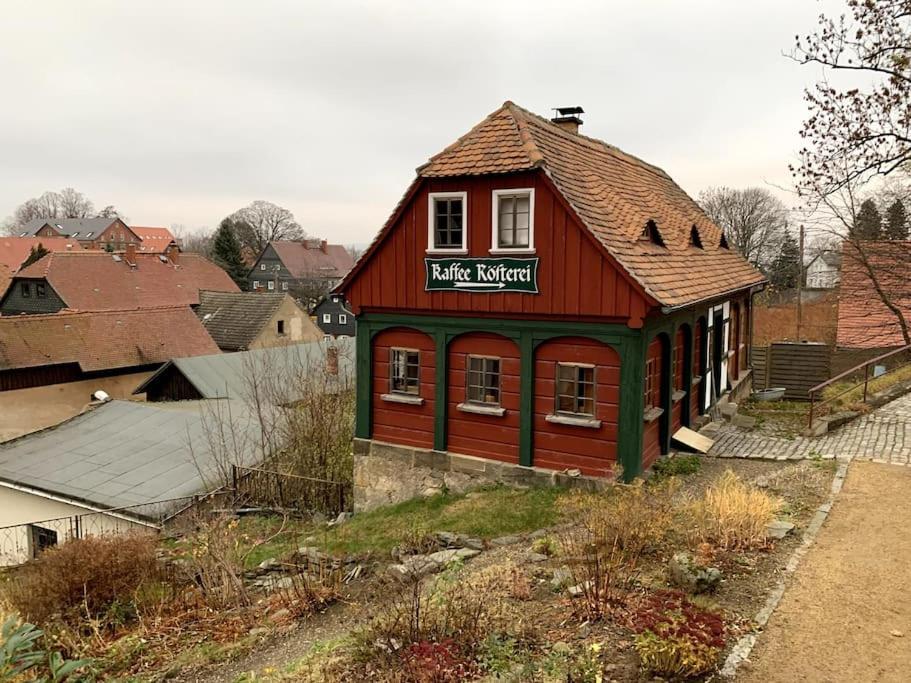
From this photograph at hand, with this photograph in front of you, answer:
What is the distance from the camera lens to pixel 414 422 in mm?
14336

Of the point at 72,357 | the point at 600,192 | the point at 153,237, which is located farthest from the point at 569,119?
the point at 153,237

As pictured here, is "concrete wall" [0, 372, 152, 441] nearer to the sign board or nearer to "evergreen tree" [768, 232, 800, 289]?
the sign board

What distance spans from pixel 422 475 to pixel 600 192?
715 centimetres

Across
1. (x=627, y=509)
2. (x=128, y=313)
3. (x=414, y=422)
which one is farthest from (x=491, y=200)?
(x=128, y=313)

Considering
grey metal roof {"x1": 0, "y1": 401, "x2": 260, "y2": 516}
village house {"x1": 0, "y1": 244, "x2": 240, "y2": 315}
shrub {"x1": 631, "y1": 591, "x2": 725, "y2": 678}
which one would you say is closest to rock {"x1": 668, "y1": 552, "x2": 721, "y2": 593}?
shrub {"x1": 631, "y1": 591, "x2": 725, "y2": 678}

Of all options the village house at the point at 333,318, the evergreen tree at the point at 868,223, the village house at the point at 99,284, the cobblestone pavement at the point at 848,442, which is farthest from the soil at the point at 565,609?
the village house at the point at 333,318

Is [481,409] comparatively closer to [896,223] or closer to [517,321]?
[517,321]

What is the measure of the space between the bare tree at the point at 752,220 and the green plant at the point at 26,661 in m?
66.8

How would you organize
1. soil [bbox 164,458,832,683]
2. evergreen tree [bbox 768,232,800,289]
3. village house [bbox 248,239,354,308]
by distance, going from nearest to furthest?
1. soil [bbox 164,458,832,683]
2. evergreen tree [bbox 768,232,800,289]
3. village house [bbox 248,239,354,308]

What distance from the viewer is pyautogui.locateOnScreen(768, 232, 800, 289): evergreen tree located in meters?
61.8

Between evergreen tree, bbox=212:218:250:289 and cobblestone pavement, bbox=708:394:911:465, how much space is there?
66171 millimetres

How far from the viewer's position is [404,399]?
46.7 feet

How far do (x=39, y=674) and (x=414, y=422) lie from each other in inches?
310

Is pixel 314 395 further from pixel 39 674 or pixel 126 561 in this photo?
pixel 39 674
